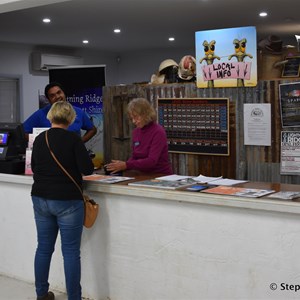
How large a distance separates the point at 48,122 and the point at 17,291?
1.65m

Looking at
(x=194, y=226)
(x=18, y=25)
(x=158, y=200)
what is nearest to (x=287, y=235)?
(x=194, y=226)

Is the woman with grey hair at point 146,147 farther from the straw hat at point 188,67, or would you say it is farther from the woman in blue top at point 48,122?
the straw hat at point 188,67

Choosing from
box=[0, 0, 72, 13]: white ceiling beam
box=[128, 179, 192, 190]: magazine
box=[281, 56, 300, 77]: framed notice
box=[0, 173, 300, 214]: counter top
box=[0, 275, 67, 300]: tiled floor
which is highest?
box=[0, 0, 72, 13]: white ceiling beam

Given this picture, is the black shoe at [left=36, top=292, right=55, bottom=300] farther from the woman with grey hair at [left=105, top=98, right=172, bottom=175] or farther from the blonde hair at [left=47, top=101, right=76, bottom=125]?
the blonde hair at [left=47, top=101, right=76, bottom=125]

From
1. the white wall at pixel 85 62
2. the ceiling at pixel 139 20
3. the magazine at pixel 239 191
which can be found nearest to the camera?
the magazine at pixel 239 191

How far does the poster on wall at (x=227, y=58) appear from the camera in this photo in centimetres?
439

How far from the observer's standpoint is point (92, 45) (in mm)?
11102

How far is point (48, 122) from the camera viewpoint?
14.9 feet

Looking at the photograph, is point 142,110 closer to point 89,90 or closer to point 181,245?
point 181,245

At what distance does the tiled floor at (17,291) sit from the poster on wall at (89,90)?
374 centimetres

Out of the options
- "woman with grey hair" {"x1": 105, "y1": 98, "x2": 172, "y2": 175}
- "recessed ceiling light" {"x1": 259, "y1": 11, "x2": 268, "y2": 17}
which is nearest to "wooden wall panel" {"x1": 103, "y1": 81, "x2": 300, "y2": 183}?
"woman with grey hair" {"x1": 105, "y1": 98, "x2": 172, "y2": 175}

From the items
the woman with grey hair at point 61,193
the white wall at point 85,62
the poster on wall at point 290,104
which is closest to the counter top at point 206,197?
the woman with grey hair at point 61,193

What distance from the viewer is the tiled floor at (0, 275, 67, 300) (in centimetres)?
338

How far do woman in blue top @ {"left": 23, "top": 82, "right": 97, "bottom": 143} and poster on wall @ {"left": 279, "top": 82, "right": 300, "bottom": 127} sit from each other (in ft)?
5.78
